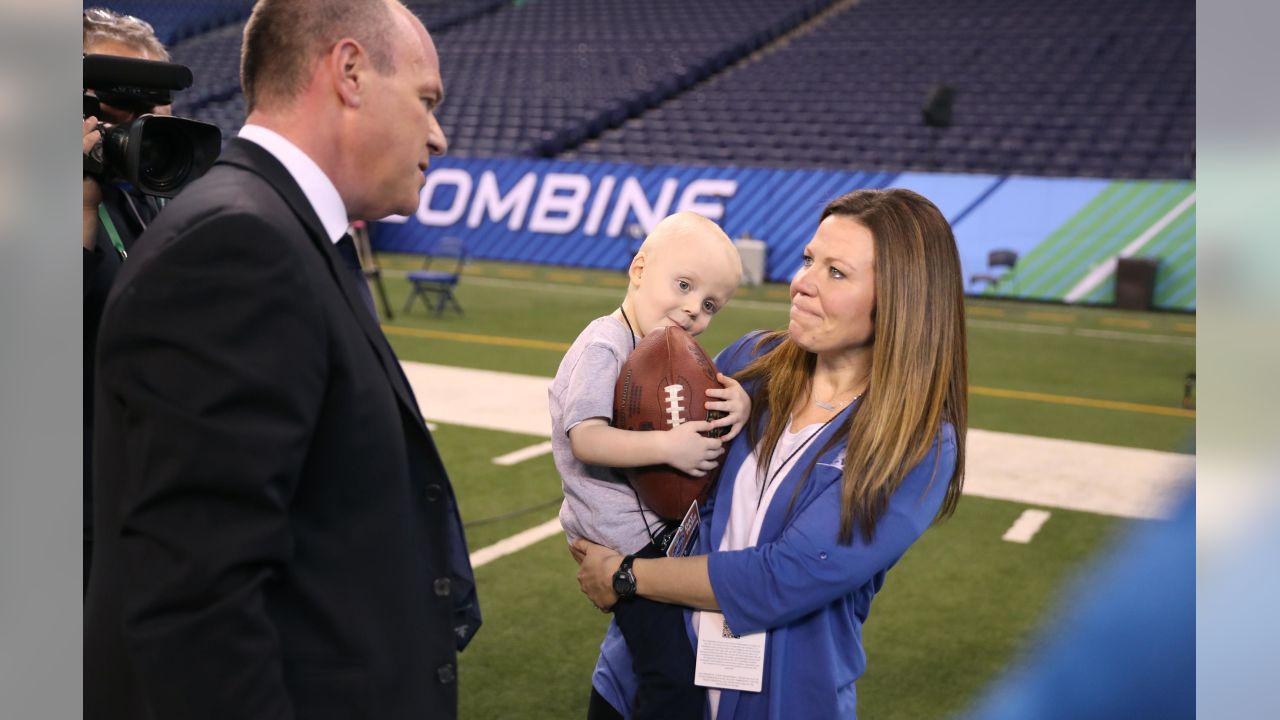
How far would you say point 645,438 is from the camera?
2119 millimetres

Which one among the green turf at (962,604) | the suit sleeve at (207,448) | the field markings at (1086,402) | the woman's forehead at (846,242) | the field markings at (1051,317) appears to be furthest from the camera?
the field markings at (1051,317)

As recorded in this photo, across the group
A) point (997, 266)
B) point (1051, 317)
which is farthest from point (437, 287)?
point (1051, 317)

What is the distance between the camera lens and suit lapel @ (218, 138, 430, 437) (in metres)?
1.44

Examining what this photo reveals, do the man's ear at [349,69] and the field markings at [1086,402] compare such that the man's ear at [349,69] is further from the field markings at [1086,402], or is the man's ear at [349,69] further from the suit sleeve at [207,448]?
the field markings at [1086,402]

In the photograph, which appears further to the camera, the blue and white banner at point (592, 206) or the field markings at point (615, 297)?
the blue and white banner at point (592, 206)

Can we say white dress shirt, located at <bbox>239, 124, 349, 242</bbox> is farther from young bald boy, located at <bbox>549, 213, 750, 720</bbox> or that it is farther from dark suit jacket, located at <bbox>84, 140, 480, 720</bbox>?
young bald boy, located at <bbox>549, 213, 750, 720</bbox>

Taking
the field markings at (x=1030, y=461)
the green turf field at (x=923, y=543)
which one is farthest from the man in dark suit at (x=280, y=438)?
the field markings at (x=1030, y=461)

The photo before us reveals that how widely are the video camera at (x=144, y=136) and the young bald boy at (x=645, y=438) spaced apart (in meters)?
0.75

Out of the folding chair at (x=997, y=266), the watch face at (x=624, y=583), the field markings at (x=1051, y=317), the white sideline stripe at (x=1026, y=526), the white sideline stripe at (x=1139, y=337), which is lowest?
the white sideline stripe at (x=1139, y=337)

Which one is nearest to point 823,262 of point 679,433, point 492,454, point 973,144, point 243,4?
point 679,433

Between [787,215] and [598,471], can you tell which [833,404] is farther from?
[787,215]

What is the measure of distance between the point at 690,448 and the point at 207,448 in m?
1.00

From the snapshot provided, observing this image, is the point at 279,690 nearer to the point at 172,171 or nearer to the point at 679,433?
the point at 679,433

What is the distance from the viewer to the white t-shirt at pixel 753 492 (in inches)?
84.5
